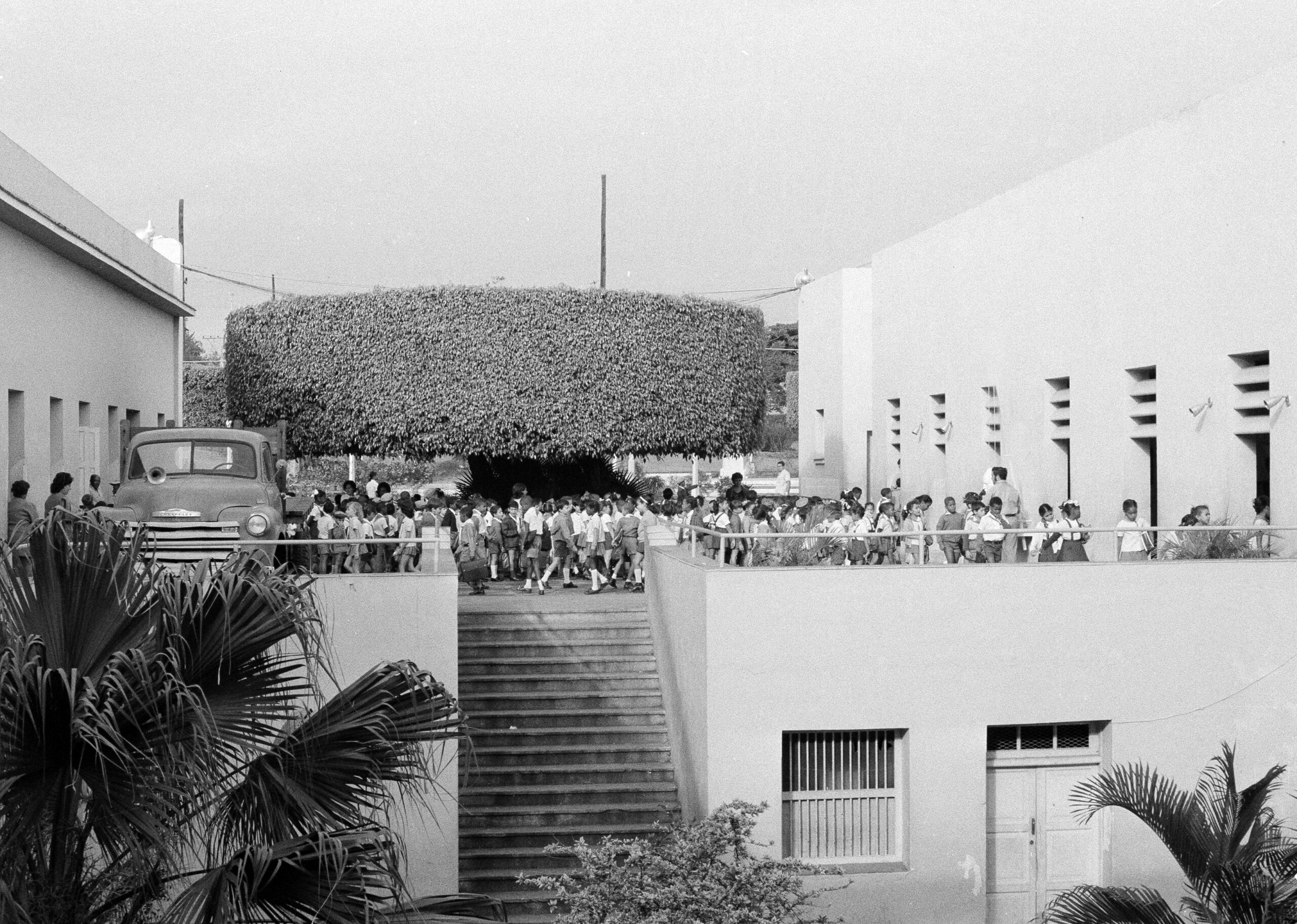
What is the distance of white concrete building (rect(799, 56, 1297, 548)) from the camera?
16.2 m

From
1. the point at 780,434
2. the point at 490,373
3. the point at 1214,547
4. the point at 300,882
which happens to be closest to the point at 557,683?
the point at 1214,547

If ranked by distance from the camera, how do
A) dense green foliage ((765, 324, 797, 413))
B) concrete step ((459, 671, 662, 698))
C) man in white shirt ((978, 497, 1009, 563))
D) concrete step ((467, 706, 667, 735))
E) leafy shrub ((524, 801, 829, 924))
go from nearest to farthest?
leafy shrub ((524, 801, 829, 924)) < man in white shirt ((978, 497, 1009, 563)) < concrete step ((467, 706, 667, 735)) < concrete step ((459, 671, 662, 698)) < dense green foliage ((765, 324, 797, 413))

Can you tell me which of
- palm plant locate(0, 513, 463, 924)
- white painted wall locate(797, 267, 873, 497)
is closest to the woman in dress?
palm plant locate(0, 513, 463, 924)

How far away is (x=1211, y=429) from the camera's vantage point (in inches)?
675

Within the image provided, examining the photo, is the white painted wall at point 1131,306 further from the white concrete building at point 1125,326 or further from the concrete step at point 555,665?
the concrete step at point 555,665

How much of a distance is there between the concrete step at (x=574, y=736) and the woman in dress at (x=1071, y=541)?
5.09 metres

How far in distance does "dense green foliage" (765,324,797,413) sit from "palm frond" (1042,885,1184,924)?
184 feet

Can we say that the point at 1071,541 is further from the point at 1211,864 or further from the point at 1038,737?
the point at 1211,864

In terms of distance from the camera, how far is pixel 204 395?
150 ft

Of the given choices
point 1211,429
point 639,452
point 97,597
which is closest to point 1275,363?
point 1211,429

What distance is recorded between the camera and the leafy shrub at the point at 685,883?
11164 millimetres

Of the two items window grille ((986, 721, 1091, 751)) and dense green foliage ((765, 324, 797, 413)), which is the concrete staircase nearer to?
window grille ((986, 721, 1091, 751))

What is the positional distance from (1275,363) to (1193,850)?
7475 millimetres

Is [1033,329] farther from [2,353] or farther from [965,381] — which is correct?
[2,353]
